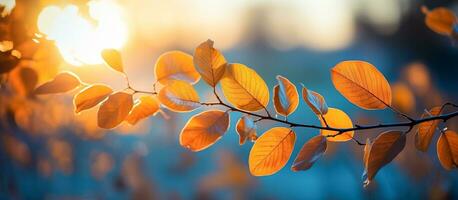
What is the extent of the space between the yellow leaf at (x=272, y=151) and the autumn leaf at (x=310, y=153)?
2cm

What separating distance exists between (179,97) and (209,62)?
6 cm

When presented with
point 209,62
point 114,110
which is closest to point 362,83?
point 209,62

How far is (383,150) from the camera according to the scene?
46 centimetres

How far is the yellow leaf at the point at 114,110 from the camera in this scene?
510 mm

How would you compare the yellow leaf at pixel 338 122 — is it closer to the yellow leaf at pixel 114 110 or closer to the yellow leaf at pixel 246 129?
the yellow leaf at pixel 246 129

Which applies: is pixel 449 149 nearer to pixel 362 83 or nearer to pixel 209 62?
pixel 362 83

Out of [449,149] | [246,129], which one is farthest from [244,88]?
[449,149]

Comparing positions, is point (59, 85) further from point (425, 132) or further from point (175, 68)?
point (425, 132)

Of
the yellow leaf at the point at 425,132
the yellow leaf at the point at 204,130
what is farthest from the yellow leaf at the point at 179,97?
the yellow leaf at the point at 425,132

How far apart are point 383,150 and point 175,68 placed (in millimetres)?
249

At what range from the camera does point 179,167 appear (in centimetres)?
301

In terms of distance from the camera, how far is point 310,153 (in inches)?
19.5

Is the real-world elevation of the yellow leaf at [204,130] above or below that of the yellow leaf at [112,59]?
below

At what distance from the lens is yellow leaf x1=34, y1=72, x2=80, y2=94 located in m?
0.53
